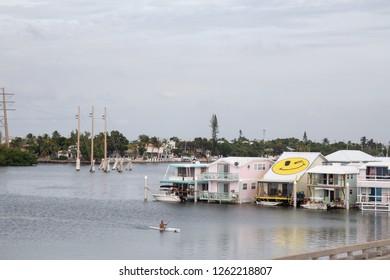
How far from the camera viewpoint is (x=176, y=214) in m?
66.1

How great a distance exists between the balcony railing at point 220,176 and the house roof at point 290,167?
9.47 ft

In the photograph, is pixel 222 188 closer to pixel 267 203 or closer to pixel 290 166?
pixel 267 203

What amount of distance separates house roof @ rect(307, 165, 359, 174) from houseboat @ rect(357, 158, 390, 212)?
71.8 inches

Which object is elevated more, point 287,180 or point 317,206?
point 287,180

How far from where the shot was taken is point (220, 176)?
7575 cm

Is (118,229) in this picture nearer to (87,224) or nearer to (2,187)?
(87,224)

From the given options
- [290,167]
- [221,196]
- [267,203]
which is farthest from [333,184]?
[221,196]

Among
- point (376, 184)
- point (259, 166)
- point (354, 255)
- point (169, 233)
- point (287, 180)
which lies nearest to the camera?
point (354, 255)

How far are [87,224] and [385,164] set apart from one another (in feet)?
90.7

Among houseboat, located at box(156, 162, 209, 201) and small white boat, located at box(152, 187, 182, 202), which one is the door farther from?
small white boat, located at box(152, 187, 182, 202)

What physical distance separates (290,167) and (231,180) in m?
6.00

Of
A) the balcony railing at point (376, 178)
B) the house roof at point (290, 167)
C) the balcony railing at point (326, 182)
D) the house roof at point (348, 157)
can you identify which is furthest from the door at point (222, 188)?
the house roof at point (348, 157)

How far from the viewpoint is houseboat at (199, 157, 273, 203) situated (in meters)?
75.6

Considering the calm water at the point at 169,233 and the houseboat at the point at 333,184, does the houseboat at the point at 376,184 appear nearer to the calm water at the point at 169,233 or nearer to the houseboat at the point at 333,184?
the houseboat at the point at 333,184
